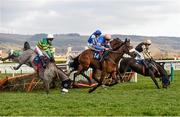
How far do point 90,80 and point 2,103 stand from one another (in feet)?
21.6

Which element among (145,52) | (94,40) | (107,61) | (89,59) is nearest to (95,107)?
(107,61)

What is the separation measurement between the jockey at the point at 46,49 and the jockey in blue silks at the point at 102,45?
154 centimetres

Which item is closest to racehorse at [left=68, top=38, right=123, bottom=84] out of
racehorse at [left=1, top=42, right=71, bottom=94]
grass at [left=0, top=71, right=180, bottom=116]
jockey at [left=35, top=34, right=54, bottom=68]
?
racehorse at [left=1, top=42, right=71, bottom=94]

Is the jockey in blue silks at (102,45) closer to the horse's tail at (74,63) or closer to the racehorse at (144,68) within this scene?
the horse's tail at (74,63)

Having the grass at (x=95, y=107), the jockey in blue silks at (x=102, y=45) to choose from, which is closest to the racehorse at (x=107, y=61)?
the jockey in blue silks at (x=102, y=45)

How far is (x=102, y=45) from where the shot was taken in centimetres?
1806

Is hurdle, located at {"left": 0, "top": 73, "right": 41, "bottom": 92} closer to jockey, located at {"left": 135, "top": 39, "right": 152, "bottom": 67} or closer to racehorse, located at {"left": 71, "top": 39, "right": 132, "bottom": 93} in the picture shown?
racehorse, located at {"left": 71, "top": 39, "right": 132, "bottom": 93}

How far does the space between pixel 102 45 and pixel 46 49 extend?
1.93m

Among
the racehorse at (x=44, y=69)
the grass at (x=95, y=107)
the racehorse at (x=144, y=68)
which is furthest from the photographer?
the racehorse at (x=144, y=68)

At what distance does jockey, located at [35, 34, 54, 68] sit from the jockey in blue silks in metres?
1.54

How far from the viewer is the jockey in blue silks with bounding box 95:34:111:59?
702 inches

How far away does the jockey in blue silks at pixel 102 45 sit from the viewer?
1783 cm

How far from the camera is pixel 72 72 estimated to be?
771 inches

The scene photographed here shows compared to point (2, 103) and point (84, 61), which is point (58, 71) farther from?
point (2, 103)
